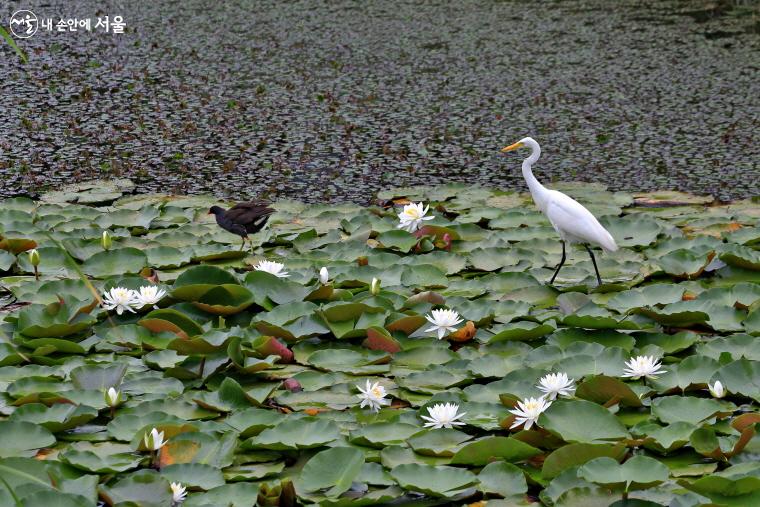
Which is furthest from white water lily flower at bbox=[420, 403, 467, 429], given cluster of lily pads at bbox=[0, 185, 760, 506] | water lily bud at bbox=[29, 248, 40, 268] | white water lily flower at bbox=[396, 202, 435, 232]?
water lily bud at bbox=[29, 248, 40, 268]

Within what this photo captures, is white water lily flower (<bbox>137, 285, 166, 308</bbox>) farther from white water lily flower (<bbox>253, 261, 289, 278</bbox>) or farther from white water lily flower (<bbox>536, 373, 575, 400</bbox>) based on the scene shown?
white water lily flower (<bbox>536, 373, 575, 400</bbox>)

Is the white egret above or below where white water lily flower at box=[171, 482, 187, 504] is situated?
above

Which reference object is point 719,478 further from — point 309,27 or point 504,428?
point 309,27

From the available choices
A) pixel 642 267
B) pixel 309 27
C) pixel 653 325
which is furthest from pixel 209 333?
pixel 309 27

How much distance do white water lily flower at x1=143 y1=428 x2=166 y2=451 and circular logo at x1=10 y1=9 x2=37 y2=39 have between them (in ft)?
21.7

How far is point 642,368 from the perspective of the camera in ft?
9.09

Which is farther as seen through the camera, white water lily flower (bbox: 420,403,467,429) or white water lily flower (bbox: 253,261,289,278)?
white water lily flower (bbox: 253,261,289,278)

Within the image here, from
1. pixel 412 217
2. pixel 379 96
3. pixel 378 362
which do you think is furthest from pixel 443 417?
pixel 379 96

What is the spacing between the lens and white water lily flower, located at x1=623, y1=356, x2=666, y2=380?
9.08ft

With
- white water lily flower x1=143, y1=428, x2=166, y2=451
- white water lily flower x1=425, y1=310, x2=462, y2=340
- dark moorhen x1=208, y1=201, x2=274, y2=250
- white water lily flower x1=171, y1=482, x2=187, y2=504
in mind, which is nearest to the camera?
white water lily flower x1=171, y1=482, x2=187, y2=504

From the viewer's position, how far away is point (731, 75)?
693cm

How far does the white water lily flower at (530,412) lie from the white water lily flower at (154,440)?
80 centimetres

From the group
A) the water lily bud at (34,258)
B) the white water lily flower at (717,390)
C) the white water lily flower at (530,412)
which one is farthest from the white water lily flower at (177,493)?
the water lily bud at (34,258)

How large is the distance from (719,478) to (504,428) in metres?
0.54
